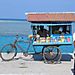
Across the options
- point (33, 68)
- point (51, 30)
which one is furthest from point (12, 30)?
point (33, 68)

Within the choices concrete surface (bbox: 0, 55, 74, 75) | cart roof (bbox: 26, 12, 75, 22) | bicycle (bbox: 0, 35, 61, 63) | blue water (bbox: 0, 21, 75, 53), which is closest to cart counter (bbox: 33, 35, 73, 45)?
bicycle (bbox: 0, 35, 61, 63)

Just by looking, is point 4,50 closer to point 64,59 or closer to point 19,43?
point 19,43

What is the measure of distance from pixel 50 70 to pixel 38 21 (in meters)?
2.08

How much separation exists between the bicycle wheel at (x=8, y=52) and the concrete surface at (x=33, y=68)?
173 millimetres

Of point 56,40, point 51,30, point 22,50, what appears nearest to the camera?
point 56,40

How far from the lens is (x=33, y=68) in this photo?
1122cm

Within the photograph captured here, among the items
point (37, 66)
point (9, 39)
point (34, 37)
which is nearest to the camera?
point (37, 66)

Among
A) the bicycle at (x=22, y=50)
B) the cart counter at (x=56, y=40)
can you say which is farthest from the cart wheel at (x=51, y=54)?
the cart counter at (x=56, y=40)

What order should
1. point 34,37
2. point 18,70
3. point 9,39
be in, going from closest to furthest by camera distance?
point 18,70 → point 34,37 → point 9,39

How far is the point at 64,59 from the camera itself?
13.1 m

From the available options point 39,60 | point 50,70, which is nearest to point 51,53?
point 39,60

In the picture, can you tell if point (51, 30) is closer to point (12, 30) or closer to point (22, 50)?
point (22, 50)

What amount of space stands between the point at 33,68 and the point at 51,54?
1.40 metres

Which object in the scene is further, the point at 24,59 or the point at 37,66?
the point at 24,59
